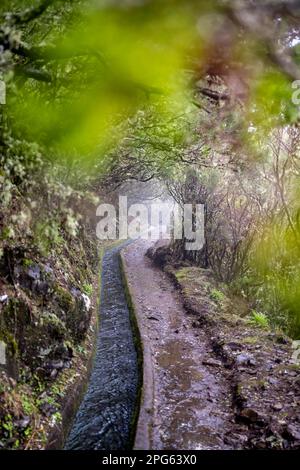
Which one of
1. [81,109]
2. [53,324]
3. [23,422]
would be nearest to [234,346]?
[53,324]

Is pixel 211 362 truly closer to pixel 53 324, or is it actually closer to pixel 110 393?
pixel 110 393

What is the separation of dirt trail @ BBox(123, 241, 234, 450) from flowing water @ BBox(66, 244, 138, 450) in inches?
18.5

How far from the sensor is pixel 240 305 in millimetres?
14445

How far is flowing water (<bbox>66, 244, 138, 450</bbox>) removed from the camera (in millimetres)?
6770

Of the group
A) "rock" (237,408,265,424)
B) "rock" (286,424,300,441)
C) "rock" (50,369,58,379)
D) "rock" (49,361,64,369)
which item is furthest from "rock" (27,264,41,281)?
"rock" (286,424,300,441)

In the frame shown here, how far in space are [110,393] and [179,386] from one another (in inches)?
59.3

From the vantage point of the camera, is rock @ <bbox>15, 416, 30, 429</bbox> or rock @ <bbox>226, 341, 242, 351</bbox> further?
rock @ <bbox>226, 341, 242, 351</bbox>

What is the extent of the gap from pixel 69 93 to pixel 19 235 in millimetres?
3293

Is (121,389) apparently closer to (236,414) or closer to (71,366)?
(71,366)

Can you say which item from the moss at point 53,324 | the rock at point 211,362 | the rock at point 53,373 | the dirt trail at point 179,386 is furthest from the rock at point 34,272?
the rock at point 211,362

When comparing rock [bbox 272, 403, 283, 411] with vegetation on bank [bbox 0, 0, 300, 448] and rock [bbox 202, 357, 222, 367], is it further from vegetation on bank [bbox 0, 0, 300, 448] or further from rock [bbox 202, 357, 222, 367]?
vegetation on bank [bbox 0, 0, 300, 448]

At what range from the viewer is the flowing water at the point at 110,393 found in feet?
22.2

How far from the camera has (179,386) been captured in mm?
8273
